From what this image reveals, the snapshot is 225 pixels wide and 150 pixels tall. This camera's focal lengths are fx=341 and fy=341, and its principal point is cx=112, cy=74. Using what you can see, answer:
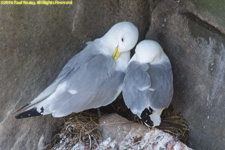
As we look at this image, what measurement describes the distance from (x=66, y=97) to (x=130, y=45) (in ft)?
2.09

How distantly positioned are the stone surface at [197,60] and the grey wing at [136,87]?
0.36 meters

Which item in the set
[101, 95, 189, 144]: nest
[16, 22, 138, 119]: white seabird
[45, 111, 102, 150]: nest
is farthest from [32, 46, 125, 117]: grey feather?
[101, 95, 189, 144]: nest

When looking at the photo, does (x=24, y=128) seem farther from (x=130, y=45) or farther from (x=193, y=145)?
(x=193, y=145)

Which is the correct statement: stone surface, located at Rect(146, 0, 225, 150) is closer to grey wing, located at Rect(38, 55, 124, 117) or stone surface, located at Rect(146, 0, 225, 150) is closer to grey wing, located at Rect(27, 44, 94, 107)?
grey wing, located at Rect(38, 55, 124, 117)

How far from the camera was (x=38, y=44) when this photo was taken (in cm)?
239

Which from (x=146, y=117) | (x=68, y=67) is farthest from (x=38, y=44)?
(x=146, y=117)

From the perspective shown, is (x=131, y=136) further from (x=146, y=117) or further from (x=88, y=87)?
(x=88, y=87)

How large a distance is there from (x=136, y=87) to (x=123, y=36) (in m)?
0.42

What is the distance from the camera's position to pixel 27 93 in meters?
2.40

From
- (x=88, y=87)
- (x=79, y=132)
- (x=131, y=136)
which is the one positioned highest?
(x=88, y=87)

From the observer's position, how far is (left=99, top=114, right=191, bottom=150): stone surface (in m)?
2.29

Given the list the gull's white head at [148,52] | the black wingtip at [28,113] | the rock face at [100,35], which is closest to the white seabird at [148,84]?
the gull's white head at [148,52]

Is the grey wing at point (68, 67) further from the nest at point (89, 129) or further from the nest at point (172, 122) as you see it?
the nest at point (172, 122)

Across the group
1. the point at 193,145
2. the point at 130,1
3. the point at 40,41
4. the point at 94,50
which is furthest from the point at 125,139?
the point at 130,1
